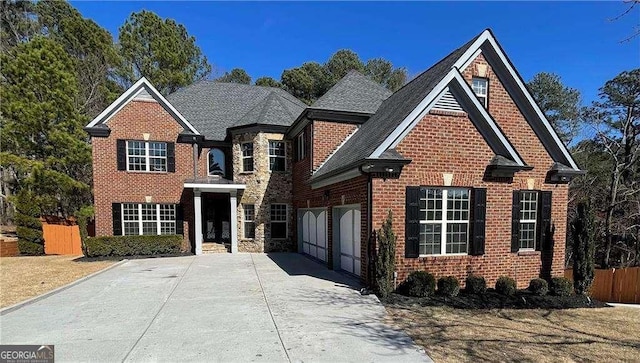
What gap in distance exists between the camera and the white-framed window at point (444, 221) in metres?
8.80

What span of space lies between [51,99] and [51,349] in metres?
18.2

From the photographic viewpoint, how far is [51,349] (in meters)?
5.03

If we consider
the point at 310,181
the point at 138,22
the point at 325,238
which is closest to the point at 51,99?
the point at 138,22

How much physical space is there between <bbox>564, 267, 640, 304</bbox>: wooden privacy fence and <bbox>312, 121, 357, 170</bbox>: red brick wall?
983 centimetres

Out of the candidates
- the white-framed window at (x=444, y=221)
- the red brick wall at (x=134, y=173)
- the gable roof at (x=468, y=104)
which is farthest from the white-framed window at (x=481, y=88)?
the red brick wall at (x=134, y=173)

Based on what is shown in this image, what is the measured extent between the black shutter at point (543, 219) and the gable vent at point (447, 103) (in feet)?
13.1

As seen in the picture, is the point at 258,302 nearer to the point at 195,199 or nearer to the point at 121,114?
the point at 195,199

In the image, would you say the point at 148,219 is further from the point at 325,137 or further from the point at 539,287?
the point at 539,287

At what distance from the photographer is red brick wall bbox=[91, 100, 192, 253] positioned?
15117 mm

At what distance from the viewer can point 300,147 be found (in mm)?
14844

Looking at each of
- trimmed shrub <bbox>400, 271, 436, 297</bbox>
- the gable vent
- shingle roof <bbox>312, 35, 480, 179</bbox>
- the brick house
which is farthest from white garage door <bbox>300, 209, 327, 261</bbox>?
the gable vent

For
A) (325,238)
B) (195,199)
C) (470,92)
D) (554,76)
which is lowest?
(325,238)

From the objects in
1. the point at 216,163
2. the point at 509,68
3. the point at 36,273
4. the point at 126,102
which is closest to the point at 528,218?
the point at 509,68

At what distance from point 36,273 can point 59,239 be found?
230 inches
